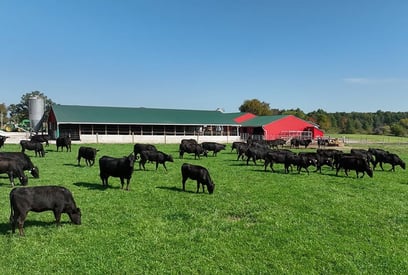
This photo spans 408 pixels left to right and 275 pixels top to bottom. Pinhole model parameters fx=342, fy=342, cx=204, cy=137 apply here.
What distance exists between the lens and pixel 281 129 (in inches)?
2197

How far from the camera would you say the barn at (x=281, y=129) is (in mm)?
54906

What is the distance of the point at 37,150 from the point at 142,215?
18.2 metres

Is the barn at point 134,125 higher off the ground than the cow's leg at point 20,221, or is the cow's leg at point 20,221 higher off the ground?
the barn at point 134,125

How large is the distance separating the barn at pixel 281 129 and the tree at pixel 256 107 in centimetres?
5592

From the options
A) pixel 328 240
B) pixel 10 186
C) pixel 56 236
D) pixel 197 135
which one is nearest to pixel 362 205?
pixel 328 240

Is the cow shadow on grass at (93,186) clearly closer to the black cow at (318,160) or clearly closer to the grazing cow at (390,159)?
the black cow at (318,160)

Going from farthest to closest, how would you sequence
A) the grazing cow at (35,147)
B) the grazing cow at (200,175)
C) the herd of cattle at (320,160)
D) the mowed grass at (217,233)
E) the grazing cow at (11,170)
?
1. the grazing cow at (35,147)
2. the herd of cattle at (320,160)
3. the grazing cow at (11,170)
4. the grazing cow at (200,175)
5. the mowed grass at (217,233)

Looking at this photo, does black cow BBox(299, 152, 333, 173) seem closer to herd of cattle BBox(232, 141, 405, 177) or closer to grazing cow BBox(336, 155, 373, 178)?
herd of cattle BBox(232, 141, 405, 177)

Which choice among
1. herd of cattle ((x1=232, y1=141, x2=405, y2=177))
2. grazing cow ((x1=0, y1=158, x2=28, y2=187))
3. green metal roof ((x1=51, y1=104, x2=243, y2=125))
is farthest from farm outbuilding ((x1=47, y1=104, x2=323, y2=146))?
grazing cow ((x1=0, y1=158, x2=28, y2=187))

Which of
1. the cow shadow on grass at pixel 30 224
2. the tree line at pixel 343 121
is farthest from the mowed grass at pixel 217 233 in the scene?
the tree line at pixel 343 121

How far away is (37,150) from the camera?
2459 centimetres

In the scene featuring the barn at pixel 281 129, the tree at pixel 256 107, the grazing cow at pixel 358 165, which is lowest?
the grazing cow at pixel 358 165

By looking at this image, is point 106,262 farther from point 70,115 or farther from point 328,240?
point 70,115

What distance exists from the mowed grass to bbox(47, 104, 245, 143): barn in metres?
32.0
